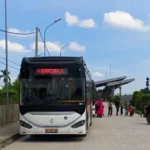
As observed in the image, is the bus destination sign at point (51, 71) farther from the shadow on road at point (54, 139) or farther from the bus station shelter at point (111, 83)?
the bus station shelter at point (111, 83)

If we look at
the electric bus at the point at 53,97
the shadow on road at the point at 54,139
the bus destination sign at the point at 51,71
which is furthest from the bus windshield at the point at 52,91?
the shadow on road at the point at 54,139

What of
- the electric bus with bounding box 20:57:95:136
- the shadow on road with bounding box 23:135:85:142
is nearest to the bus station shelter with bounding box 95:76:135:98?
the shadow on road with bounding box 23:135:85:142

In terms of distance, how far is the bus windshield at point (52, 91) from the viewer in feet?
55.5

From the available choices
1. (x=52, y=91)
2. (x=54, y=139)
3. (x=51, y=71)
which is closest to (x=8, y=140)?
(x=54, y=139)

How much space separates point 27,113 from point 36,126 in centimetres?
63

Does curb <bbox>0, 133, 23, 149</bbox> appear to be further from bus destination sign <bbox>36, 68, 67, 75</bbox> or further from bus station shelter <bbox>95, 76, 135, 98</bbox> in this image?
bus station shelter <bbox>95, 76, 135, 98</bbox>

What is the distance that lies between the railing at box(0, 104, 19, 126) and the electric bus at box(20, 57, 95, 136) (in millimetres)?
6655

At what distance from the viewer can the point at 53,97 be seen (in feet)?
55.6

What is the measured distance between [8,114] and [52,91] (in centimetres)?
905

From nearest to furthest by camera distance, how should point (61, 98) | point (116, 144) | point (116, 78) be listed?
point (116, 144), point (61, 98), point (116, 78)

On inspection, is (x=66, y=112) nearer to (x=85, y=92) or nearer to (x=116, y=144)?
(x=85, y=92)

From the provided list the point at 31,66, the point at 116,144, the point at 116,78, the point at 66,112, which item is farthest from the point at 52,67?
the point at 116,78

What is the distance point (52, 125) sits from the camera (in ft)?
54.7

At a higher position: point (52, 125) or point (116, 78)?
point (116, 78)
